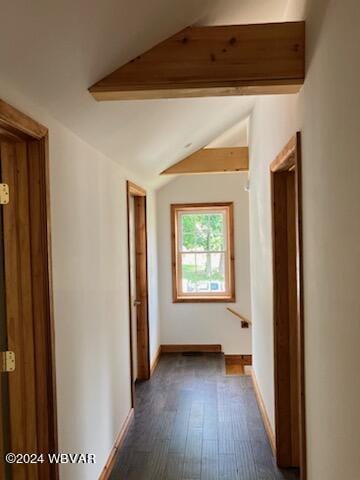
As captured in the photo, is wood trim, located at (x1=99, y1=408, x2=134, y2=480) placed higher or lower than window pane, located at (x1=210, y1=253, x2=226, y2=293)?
lower

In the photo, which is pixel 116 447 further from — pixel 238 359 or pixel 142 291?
pixel 238 359

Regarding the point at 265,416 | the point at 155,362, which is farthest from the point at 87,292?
the point at 155,362

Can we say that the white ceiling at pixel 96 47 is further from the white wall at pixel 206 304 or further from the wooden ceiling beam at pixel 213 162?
the white wall at pixel 206 304

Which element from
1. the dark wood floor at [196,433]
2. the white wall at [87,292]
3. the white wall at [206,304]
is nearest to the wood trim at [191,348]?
the white wall at [206,304]

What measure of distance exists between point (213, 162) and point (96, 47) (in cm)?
331

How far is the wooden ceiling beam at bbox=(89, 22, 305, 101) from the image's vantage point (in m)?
1.87

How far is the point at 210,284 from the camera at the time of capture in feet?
19.7

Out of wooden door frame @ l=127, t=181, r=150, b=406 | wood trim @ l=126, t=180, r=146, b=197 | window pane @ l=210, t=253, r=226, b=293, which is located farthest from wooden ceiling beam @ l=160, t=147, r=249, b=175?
window pane @ l=210, t=253, r=226, b=293

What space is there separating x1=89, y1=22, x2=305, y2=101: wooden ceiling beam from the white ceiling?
68 mm

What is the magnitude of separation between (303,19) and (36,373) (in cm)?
201

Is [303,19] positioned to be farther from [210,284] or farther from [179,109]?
[210,284]

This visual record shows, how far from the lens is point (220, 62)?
1.87m

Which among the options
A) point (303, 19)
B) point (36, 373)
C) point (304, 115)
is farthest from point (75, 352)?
point (303, 19)

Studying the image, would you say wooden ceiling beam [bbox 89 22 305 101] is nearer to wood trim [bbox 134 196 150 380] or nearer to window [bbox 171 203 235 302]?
wood trim [bbox 134 196 150 380]
